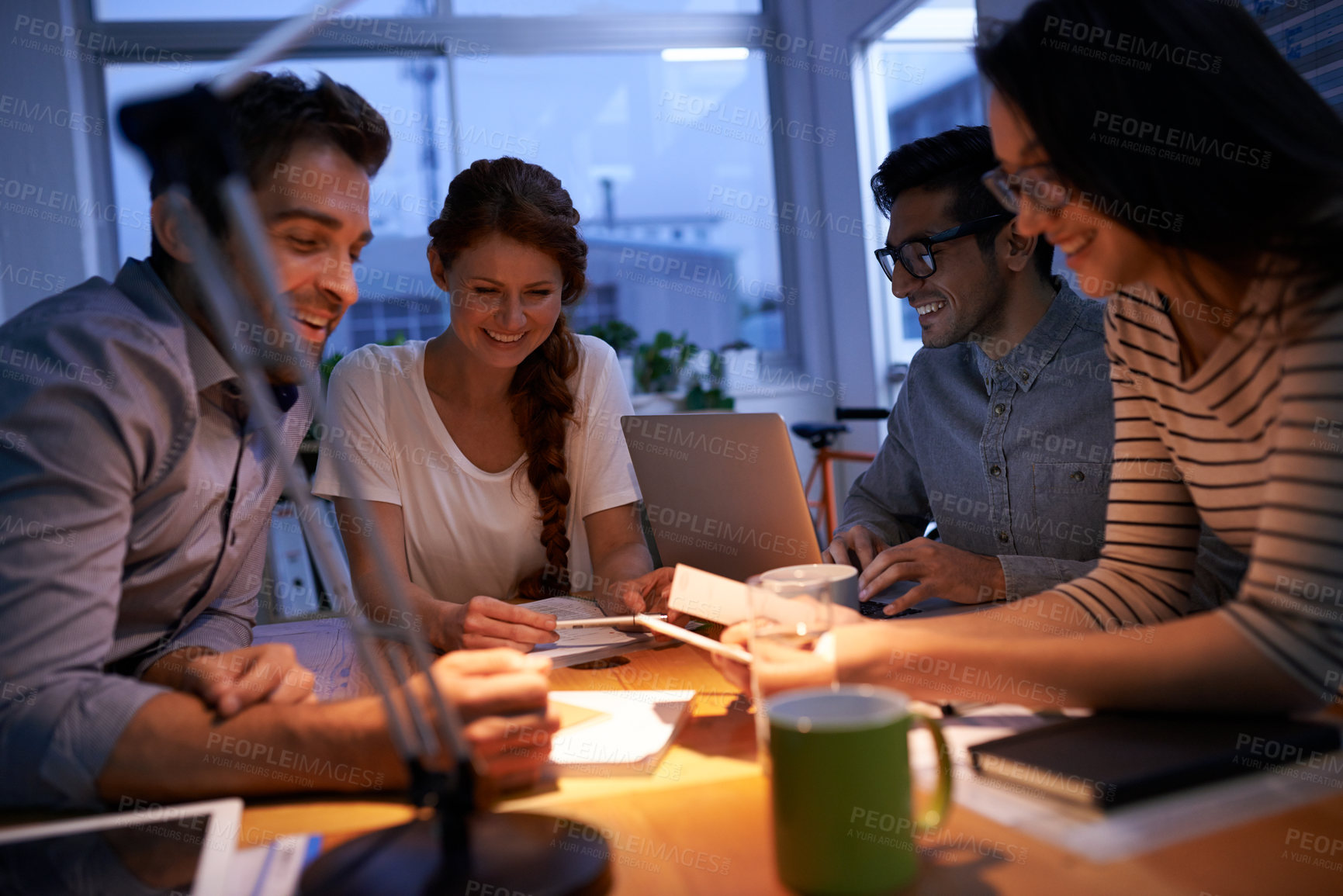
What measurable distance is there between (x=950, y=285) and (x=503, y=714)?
4.09 ft

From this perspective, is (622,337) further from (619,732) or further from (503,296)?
(619,732)

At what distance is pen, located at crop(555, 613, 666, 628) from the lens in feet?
4.10

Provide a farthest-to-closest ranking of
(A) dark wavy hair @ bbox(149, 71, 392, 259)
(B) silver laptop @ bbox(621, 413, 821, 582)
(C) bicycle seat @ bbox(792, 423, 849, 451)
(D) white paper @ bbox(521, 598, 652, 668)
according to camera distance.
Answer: (C) bicycle seat @ bbox(792, 423, 849, 451) → (B) silver laptop @ bbox(621, 413, 821, 582) → (D) white paper @ bbox(521, 598, 652, 668) → (A) dark wavy hair @ bbox(149, 71, 392, 259)

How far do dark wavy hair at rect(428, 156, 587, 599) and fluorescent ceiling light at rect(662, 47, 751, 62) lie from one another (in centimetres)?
314

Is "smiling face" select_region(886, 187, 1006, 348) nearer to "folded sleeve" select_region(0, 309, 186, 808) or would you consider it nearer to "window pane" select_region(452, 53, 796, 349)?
"folded sleeve" select_region(0, 309, 186, 808)

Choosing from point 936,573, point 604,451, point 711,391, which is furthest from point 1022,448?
point 711,391

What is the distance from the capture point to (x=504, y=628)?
128cm

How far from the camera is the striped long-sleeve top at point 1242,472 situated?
852mm

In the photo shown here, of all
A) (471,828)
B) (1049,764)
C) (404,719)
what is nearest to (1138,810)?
(1049,764)

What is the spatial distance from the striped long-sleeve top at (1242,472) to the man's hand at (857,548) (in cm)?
50

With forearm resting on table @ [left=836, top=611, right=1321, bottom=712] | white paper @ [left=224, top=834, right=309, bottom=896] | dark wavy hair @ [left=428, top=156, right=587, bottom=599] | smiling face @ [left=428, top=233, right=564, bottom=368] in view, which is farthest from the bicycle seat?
white paper @ [left=224, top=834, right=309, bottom=896]

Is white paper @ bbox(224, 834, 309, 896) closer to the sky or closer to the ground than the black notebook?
closer to the ground

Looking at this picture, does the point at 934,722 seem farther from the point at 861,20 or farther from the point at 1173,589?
the point at 861,20

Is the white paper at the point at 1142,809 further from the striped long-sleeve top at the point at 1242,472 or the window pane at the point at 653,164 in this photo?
the window pane at the point at 653,164
